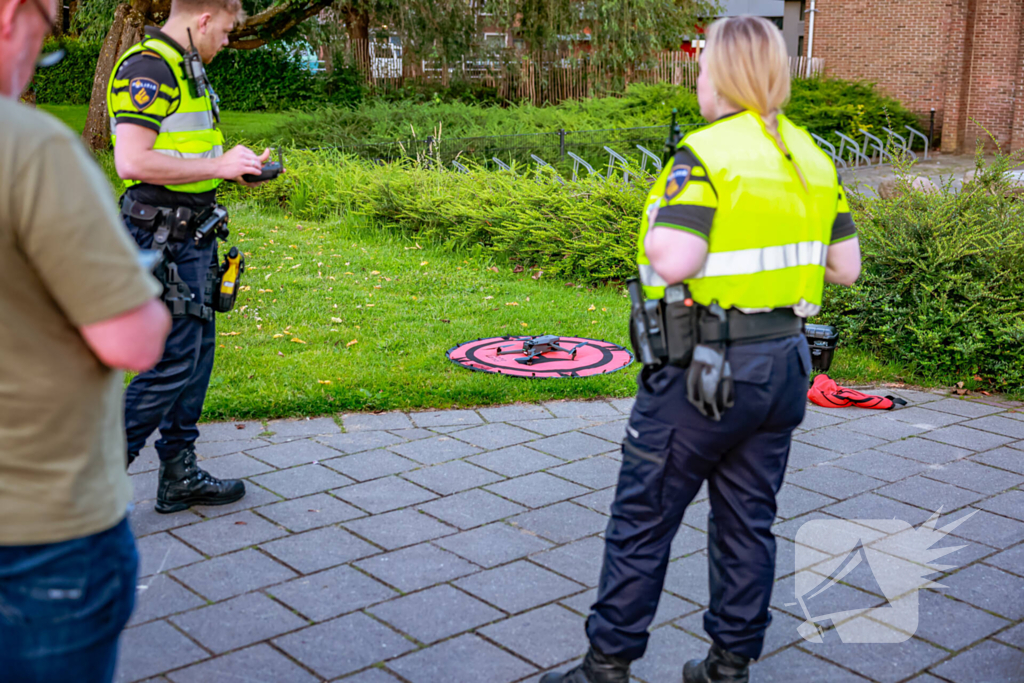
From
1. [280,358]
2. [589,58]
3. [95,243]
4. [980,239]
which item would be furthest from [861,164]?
[95,243]

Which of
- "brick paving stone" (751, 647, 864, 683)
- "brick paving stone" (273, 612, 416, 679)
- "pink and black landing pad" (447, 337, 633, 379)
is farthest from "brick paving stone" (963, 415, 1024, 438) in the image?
"brick paving stone" (273, 612, 416, 679)

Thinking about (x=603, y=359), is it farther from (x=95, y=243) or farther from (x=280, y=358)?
(x=95, y=243)

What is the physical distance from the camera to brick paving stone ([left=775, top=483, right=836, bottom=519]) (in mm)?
4213

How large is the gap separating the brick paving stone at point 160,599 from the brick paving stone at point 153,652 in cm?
7

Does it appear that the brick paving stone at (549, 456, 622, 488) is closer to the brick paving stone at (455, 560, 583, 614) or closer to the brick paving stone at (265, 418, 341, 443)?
Result: the brick paving stone at (455, 560, 583, 614)

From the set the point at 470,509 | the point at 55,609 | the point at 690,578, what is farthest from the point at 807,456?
the point at 55,609

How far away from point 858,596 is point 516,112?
19202 mm

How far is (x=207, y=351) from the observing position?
4.11 meters

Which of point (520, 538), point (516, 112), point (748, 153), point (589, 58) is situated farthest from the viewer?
point (589, 58)

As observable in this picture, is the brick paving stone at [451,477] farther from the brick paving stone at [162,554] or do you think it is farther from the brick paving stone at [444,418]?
the brick paving stone at [162,554]

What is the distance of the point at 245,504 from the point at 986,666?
9.59ft

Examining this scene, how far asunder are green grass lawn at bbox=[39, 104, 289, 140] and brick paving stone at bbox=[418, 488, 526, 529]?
56.3 ft

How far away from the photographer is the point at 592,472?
4.69 metres

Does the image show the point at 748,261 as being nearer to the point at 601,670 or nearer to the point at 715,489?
the point at 715,489
